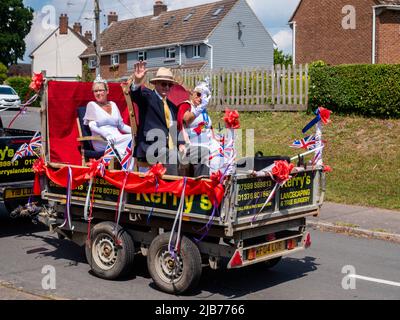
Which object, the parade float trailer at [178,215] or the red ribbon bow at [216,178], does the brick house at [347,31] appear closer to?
the parade float trailer at [178,215]

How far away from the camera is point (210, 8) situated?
5359 cm

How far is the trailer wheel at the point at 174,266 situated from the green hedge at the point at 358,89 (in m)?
11.5

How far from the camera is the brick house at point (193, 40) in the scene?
51.1 m

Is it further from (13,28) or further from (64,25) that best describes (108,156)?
(13,28)

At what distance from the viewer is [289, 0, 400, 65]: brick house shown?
31.9 meters

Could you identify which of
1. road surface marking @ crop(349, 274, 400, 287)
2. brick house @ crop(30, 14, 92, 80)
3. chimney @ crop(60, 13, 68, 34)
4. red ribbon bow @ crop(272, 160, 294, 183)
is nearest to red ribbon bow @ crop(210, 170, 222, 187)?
red ribbon bow @ crop(272, 160, 294, 183)

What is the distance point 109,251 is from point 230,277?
1436 mm

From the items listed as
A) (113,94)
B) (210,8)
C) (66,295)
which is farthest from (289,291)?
(210,8)

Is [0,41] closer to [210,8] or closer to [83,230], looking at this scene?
[210,8]

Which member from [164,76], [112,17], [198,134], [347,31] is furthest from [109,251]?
[112,17]

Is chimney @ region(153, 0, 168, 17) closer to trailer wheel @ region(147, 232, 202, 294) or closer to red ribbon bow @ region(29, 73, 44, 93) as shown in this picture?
red ribbon bow @ region(29, 73, 44, 93)

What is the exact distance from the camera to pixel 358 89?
17.3m

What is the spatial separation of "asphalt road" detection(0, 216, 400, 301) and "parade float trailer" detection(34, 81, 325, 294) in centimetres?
26

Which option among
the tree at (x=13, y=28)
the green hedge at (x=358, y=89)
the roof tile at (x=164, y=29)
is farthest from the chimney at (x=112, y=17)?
the green hedge at (x=358, y=89)
